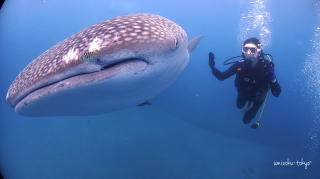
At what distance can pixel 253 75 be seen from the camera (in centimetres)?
560

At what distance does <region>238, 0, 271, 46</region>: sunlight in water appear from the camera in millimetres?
11406

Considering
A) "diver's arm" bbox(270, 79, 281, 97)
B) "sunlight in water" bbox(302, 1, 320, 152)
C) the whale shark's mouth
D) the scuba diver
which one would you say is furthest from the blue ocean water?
the whale shark's mouth

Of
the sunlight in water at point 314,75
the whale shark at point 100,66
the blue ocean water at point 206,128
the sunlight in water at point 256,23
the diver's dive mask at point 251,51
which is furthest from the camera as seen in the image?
the sunlight in water at point 256,23

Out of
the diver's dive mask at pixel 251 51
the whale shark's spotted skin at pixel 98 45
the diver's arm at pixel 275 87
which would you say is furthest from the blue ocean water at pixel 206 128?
the whale shark's spotted skin at pixel 98 45

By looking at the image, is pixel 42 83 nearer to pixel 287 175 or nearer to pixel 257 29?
pixel 287 175

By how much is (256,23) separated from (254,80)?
7452 mm

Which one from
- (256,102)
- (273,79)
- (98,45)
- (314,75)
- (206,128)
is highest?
(98,45)

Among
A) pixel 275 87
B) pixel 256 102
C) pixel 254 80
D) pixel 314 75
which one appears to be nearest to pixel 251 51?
pixel 254 80

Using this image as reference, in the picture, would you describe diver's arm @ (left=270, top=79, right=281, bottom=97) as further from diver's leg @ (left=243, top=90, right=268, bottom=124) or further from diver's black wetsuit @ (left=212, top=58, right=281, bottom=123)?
diver's leg @ (left=243, top=90, right=268, bottom=124)

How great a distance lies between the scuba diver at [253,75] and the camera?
209 inches

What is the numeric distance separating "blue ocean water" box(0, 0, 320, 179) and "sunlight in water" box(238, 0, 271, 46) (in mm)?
47

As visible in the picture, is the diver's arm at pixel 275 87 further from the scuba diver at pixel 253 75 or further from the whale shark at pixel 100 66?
the whale shark at pixel 100 66

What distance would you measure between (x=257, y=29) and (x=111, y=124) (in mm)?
7891

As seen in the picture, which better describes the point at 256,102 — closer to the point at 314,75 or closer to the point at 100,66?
the point at 100,66
